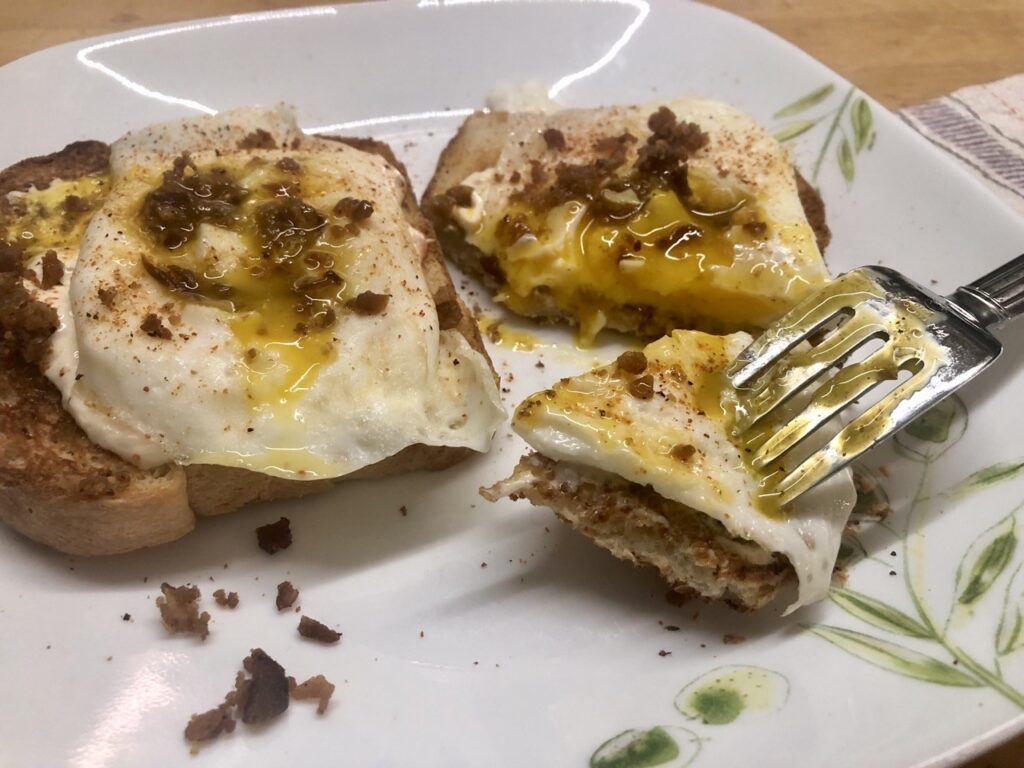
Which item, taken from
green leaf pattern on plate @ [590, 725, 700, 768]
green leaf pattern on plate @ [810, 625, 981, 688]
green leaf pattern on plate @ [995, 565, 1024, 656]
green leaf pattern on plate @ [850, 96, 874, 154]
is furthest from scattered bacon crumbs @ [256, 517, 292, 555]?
green leaf pattern on plate @ [850, 96, 874, 154]

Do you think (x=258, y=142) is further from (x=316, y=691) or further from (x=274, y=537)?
(x=316, y=691)

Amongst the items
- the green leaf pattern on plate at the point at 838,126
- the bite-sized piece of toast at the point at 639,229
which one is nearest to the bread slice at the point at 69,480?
the bite-sized piece of toast at the point at 639,229

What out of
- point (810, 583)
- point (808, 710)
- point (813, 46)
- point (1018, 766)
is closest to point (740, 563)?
point (810, 583)

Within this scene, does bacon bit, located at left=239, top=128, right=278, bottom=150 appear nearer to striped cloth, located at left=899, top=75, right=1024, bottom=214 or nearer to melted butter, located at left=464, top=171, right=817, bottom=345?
melted butter, located at left=464, top=171, right=817, bottom=345

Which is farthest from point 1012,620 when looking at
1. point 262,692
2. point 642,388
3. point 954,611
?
point 262,692

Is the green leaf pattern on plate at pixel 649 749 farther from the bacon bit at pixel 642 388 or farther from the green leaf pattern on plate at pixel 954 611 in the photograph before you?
the bacon bit at pixel 642 388

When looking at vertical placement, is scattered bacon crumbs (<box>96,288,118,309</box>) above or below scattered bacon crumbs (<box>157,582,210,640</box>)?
above

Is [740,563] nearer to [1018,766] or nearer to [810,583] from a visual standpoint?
[810,583]
